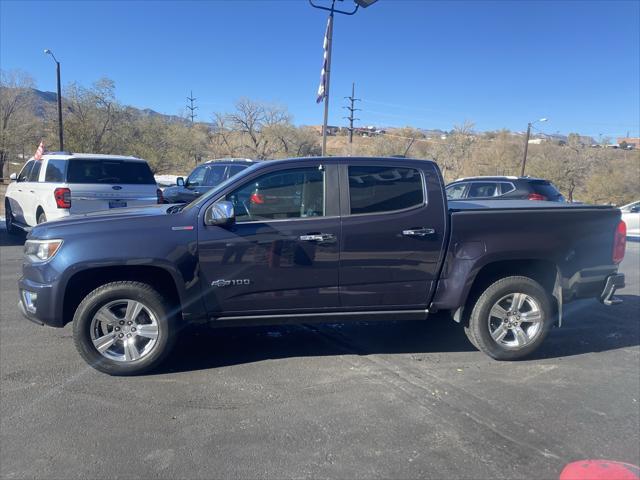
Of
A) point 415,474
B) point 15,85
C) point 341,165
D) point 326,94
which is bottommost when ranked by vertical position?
point 415,474

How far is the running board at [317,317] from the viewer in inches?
170

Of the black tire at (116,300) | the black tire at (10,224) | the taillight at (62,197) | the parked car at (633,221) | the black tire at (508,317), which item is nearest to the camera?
the black tire at (116,300)

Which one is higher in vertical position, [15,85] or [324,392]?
[15,85]

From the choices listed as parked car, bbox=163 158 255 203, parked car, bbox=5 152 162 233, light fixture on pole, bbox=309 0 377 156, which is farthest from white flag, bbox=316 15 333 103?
parked car, bbox=5 152 162 233

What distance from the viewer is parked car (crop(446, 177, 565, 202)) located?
11688 millimetres

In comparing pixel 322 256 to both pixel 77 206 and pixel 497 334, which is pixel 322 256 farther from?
pixel 77 206

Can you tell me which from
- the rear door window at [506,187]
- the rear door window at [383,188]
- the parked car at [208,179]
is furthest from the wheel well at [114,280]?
the rear door window at [506,187]

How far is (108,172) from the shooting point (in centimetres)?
951

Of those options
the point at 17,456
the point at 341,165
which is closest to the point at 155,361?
the point at 17,456

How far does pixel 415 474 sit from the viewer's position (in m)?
2.88

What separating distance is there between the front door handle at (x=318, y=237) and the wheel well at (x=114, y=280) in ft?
4.03

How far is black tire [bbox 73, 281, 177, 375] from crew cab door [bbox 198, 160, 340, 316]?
399 mm

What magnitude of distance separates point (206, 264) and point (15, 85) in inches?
1683

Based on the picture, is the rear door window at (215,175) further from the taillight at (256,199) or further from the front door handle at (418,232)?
the front door handle at (418,232)
